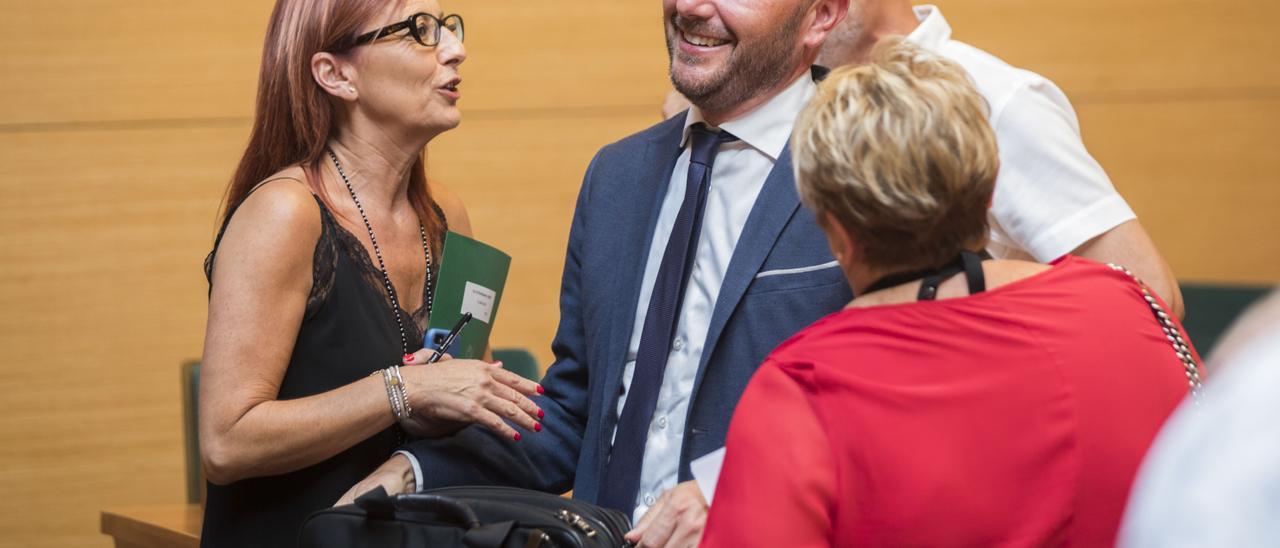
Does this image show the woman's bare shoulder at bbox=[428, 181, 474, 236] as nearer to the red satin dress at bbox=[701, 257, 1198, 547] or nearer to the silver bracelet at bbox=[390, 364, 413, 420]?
the silver bracelet at bbox=[390, 364, 413, 420]

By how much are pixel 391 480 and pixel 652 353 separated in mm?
428

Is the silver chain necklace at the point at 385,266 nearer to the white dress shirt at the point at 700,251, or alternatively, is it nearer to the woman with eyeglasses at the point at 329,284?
the woman with eyeglasses at the point at 329,284

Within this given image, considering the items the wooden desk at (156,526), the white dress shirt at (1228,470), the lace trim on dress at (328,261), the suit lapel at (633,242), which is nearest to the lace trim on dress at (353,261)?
the lace trim on dress at (328,261)

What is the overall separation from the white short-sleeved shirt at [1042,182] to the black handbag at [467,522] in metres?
0.71

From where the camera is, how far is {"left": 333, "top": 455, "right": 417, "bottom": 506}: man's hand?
5.95 feet

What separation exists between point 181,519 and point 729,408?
1.34 metres

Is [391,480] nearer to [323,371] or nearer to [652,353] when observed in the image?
[323,371]

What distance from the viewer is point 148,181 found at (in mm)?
3672

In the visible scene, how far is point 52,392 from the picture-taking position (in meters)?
3.59

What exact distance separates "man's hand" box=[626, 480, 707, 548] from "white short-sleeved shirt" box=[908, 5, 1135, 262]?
0.62 metres

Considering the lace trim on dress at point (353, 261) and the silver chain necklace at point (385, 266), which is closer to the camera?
the lace trim on dress at point (353, 261)

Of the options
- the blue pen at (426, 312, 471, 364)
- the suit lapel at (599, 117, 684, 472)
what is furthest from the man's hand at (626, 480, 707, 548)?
the blue pen at (426, 312, 471, 364)

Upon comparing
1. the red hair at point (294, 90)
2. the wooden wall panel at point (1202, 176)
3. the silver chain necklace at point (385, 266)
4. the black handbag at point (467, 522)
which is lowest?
the wooden wall panel at point (1202, 176)

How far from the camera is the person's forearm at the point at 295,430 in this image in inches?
71.5
